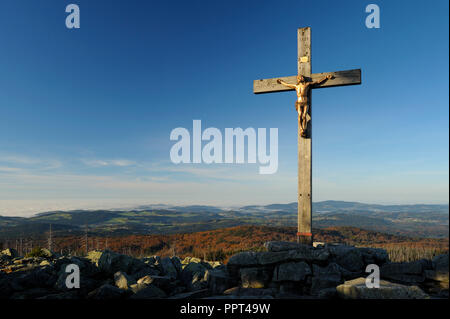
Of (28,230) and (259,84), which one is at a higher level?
(259,84)

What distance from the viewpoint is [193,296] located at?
575 centimetres

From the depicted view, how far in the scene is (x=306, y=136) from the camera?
26.0 ft

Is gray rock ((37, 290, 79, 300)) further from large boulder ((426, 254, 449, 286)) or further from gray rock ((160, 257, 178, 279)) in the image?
large boulder ((426, 254, 449, 286))

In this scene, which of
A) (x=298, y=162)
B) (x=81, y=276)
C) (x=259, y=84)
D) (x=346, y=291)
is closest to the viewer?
(x=346, y=291)

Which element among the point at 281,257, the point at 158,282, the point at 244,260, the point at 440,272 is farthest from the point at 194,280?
the point at 440,272

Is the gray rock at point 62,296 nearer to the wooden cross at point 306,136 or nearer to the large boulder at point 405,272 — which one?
the wooden cross at point 306,136

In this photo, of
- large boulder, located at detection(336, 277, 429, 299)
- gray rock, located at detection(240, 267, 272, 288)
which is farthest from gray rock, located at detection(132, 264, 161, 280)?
large boulder, located at detection(336, 277, 429, 299)

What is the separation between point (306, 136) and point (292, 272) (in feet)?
12.9

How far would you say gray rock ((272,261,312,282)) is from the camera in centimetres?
591

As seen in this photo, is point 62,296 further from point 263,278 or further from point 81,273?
point 263,278

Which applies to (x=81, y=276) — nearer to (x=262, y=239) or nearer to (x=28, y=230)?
(x=262, y=239)
